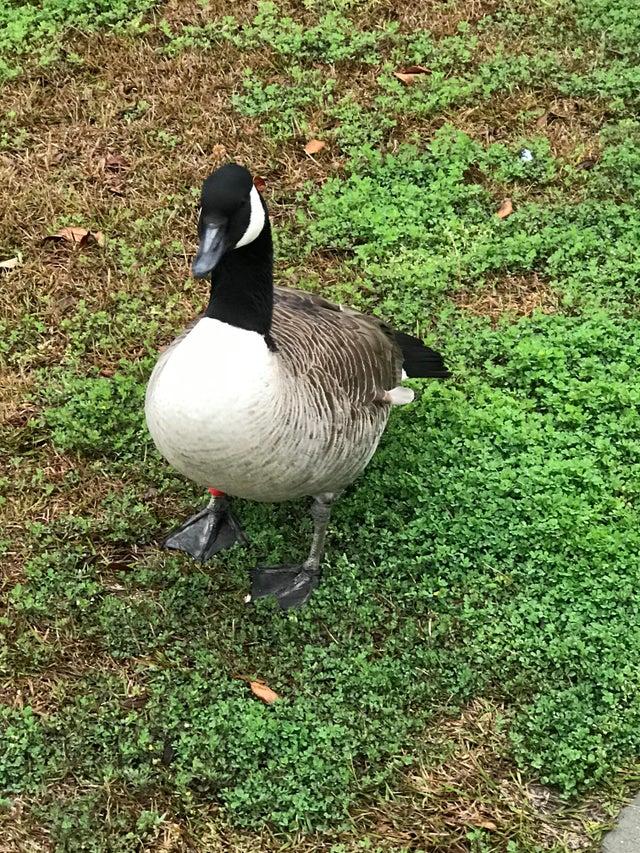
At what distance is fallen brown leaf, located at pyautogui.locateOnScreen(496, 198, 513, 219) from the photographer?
4789 mm

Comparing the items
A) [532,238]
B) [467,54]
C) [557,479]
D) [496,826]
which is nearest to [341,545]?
[557,479]

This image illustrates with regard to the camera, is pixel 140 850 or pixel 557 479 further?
pixel 557 479

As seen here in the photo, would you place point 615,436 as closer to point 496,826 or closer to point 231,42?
point 496,826

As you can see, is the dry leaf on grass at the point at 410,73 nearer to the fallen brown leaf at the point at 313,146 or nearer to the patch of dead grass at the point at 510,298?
the fallen brown leaf at the point at 313,146

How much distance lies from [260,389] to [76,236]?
2.34 m

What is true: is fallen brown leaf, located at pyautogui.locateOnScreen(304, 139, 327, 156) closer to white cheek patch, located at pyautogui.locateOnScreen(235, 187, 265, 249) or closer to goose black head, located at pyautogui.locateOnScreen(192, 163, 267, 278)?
white cheek patch, located at pyautogui.locateOnScreen(235, 187, 265, 249)

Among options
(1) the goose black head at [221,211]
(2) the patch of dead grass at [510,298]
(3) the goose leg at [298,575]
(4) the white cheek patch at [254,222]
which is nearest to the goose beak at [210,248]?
(1) the goose black head at [221,211]

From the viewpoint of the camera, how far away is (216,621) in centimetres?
336

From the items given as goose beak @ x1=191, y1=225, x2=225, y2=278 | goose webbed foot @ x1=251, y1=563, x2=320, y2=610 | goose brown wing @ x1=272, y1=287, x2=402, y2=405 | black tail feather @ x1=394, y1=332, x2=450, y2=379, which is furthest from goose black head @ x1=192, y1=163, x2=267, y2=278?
goose webbed foot @ x1=251, y1=563, x2=320, y2=610

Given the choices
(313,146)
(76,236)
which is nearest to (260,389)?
(76,236)

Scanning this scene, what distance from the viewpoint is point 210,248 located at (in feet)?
8.46

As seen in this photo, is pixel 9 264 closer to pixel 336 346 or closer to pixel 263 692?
pixel 336 346

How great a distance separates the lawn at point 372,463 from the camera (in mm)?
2953

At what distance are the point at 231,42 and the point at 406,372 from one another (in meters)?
3.02
